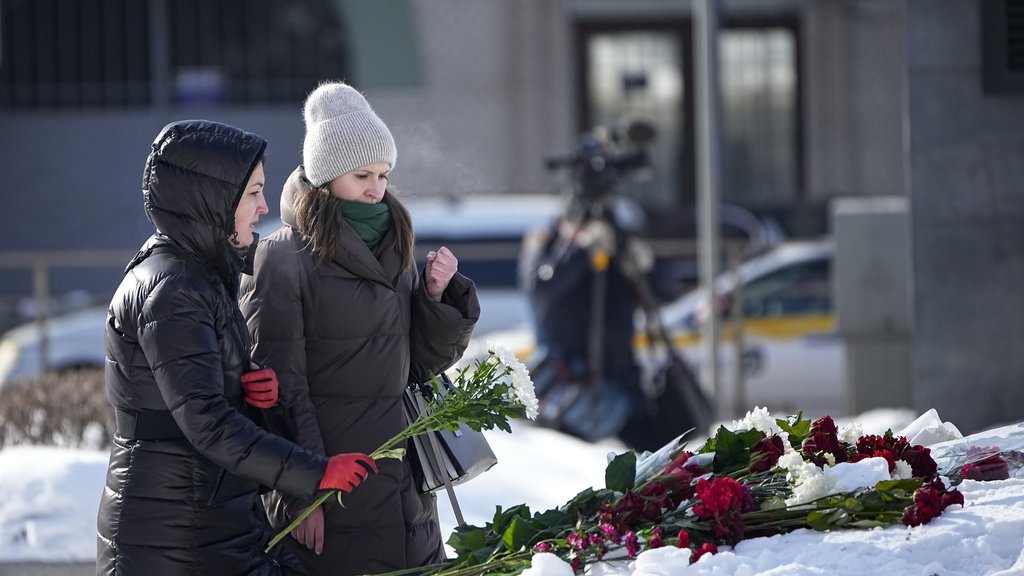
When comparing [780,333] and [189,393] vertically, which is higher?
[189,393]

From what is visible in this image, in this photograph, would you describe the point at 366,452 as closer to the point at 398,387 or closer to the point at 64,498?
the point at 398,387

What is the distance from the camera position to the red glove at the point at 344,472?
3.06 metres

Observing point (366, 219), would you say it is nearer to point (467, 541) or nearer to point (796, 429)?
point (467, 541)

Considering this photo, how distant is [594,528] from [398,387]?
2.55 feet

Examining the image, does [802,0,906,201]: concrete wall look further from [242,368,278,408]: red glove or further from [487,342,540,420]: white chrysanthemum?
[242,368,278,408]: red glove

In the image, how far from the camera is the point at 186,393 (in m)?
3.02

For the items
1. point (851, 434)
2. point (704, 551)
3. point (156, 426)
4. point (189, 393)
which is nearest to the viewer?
point (704, 551)

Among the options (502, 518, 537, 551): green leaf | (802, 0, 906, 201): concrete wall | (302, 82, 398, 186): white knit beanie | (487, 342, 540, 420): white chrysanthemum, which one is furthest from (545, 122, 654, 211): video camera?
(802, 0, 906, 201): concrete wall

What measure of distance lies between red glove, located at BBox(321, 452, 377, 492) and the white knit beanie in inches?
31.7

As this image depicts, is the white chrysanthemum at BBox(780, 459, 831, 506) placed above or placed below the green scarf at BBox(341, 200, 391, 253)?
below

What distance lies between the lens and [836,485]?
2941 millimetres

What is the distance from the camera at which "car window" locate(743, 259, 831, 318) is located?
12.0 m

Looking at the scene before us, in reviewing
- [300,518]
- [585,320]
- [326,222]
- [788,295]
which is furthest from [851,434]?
[788,295]

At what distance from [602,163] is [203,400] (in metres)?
6.31
